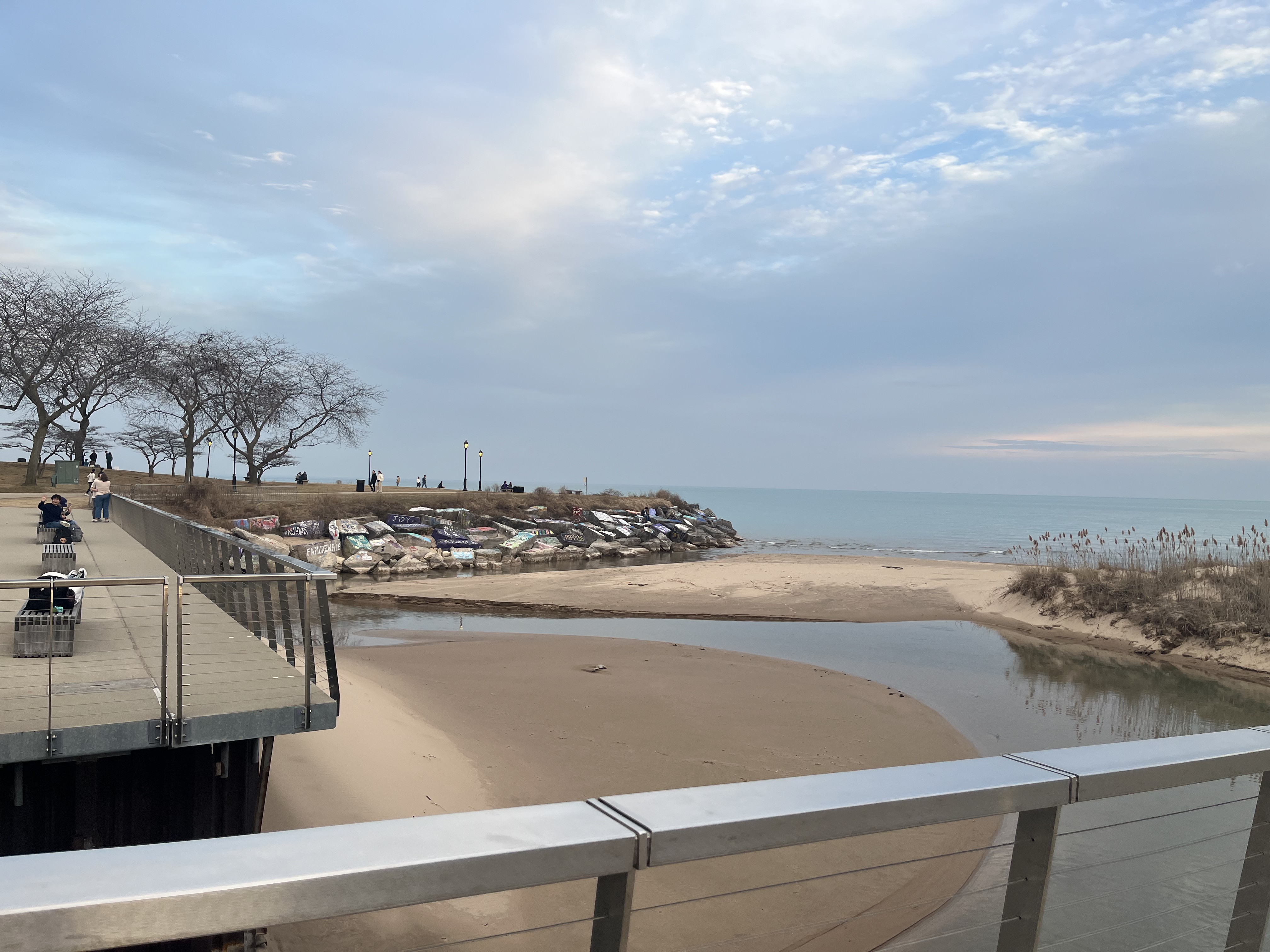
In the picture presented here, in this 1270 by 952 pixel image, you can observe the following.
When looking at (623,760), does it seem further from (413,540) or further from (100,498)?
(413,540)

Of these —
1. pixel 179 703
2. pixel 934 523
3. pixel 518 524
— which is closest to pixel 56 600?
pixel 179 703

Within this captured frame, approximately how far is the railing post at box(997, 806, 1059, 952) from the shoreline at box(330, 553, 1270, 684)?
16.4m

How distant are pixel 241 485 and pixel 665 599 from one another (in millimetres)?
36712

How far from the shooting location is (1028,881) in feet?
6.07

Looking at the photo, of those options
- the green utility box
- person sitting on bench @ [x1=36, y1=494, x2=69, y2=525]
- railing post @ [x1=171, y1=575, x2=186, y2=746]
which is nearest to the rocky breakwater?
person sitting on bench @ [x1=36, y1=494, x2=69, y2=525]

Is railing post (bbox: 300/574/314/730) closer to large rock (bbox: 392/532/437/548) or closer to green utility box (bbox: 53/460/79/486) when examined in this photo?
large rock (bbox: 392/532/437/548)

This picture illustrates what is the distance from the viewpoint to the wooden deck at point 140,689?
4680 millimetres

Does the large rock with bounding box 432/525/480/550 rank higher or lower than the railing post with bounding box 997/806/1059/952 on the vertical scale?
lower

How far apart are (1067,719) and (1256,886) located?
11101 mm

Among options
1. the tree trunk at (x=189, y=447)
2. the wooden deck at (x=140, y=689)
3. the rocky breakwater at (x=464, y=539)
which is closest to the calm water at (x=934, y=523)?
the rocky breakwater at (x=464, y=539)

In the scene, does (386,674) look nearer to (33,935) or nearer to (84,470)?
(33,935)

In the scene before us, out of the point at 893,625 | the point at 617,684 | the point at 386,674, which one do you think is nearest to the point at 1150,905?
the point at 617,684

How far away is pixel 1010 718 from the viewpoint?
12.1m

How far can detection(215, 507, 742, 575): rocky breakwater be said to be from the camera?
106ft
